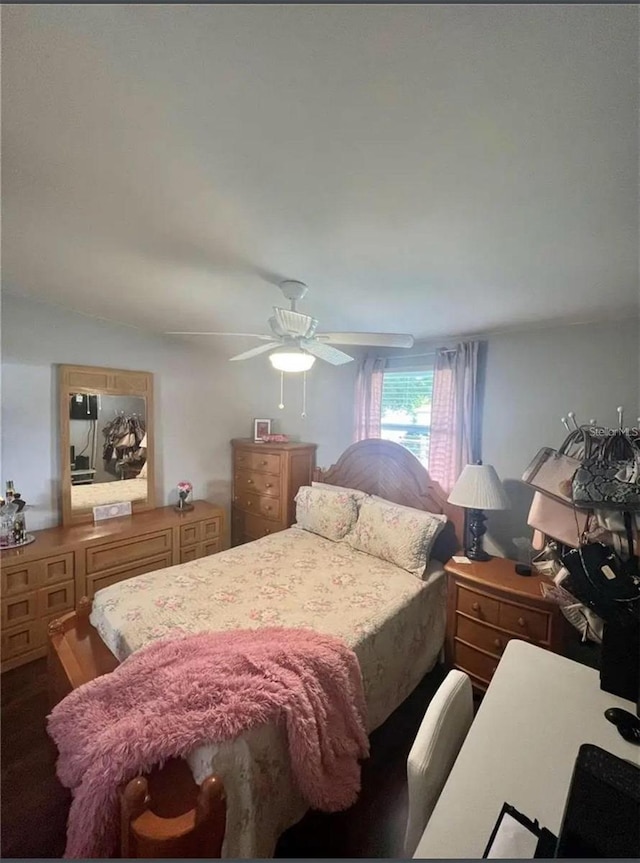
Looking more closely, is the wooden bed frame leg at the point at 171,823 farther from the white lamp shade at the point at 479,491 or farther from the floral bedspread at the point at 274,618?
the white lamp shade at the point at 479,491

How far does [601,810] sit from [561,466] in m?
1.07

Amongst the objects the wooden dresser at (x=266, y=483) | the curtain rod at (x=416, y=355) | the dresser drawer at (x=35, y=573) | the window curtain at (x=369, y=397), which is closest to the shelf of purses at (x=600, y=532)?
the curtain rod at (x=416, y=355)

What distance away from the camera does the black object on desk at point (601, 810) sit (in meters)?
0.58

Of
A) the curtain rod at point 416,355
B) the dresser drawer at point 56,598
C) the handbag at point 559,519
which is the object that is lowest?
the dresser drawer at point 56,598

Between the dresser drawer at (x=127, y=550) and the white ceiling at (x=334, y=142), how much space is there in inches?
72.8

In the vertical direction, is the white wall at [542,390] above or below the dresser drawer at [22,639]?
above

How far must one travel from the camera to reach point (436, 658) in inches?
78.9

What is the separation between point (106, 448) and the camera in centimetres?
270

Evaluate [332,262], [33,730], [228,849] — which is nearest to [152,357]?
[332,262]

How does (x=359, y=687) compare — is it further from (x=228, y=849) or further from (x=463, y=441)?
(x=463, y=441)

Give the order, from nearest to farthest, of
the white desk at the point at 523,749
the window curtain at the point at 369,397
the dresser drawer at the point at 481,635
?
the white desk at the point at 523,749 < the dresser drawer at the point at 481,635 < the window curtain at the point at 369,397

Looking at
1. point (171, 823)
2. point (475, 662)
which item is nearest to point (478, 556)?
point (475, 662)

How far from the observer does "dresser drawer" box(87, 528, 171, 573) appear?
91.4 inches

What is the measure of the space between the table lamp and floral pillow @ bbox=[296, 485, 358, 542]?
0.79 m
